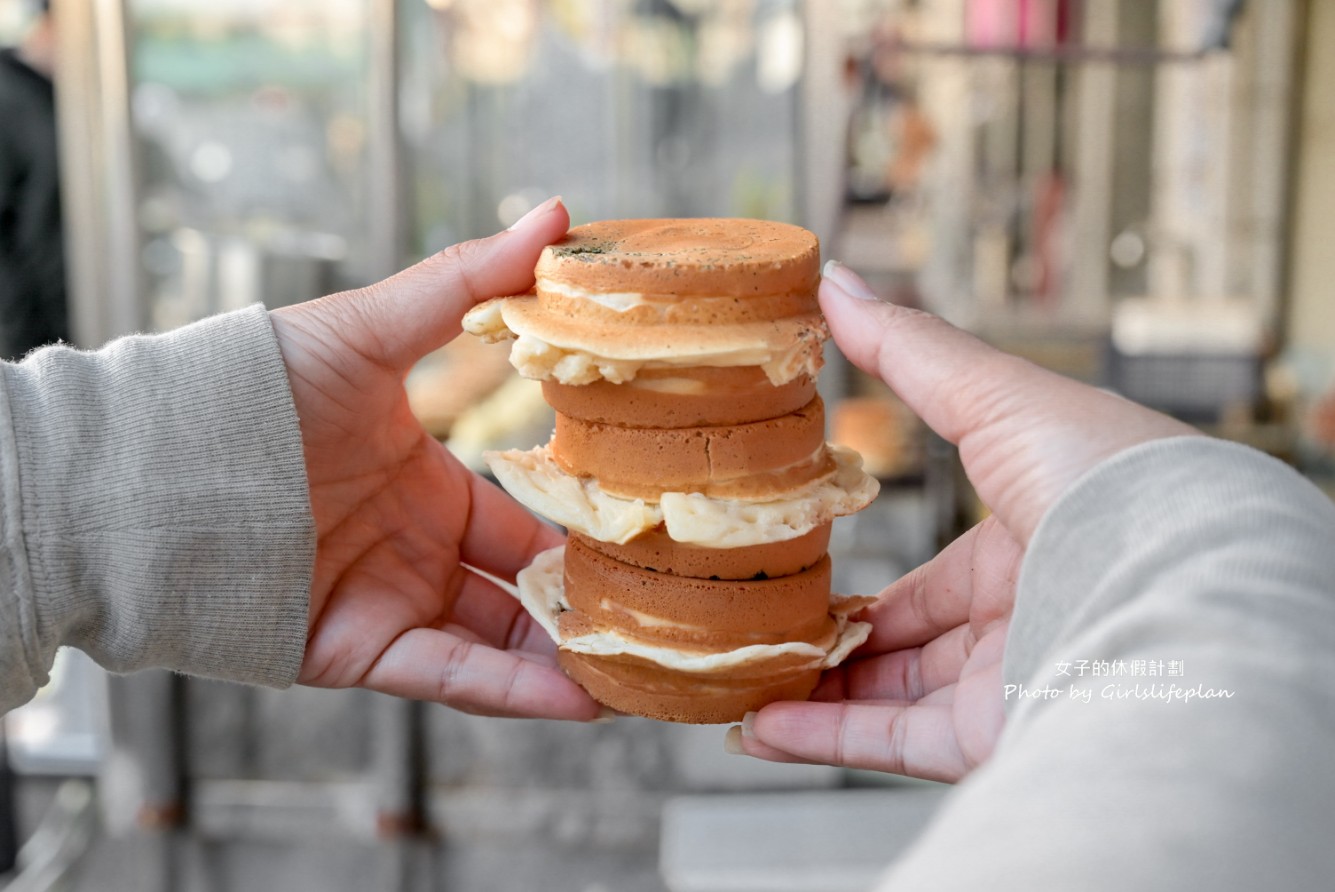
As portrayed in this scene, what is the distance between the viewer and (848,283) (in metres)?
1.45

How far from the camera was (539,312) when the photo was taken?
1.44 meters

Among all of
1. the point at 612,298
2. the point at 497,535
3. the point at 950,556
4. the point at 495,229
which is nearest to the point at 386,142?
the point at 497,535

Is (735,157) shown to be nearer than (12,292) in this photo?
No

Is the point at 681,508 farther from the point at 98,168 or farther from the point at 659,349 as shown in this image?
the point at 98,168

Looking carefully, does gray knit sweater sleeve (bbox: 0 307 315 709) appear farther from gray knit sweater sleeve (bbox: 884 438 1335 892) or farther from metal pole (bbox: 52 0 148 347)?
metal pole (bbox: 52 0 148 347)

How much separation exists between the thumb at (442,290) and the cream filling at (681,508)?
228 millimetres

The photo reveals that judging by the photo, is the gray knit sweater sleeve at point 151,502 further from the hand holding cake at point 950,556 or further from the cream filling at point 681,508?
the hand holding cake at point 950,556

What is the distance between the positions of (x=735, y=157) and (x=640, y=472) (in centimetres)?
603

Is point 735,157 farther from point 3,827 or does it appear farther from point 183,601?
point 183,601

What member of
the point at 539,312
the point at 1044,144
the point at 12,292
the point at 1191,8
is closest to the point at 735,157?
the point at 1044,144

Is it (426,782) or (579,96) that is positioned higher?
(579,96)

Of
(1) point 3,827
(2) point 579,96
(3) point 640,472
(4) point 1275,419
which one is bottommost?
(1) point 3,827

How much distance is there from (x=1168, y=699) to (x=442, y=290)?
3.53 ft

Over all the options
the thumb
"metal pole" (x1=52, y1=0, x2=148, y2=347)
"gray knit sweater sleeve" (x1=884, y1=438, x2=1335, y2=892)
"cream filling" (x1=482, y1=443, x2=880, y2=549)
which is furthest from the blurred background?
"gray knit sweater sleeve" (x1=884, y1=438, x2=1335, y2=892)
